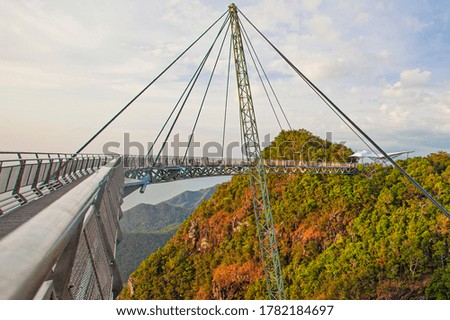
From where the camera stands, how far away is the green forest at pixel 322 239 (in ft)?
125

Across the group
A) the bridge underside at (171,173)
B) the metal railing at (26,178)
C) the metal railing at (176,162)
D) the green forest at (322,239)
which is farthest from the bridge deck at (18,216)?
the green forest at (322,239)

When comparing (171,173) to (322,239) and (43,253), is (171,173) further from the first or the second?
(43,253)

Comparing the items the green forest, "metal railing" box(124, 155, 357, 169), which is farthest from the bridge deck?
the green forest

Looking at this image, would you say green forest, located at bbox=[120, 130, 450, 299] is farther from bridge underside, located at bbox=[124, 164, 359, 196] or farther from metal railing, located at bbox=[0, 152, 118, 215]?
metal railing, located at bbox=[0, 152, 118, 215]

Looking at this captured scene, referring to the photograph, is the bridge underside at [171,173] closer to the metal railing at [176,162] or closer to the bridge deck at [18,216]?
the metal railing at [176,162]

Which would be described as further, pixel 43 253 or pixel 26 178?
pixel 26 178

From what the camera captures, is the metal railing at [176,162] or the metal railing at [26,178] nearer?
the metal railing at [26,178]

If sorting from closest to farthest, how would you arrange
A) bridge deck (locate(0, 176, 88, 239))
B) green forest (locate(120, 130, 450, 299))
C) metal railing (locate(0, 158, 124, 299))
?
metal railing (locate(0, 158, 124, 299)) → bridge deck (locate(0, 176, 88, 239)) → green forest (locate(120, 130, 450, 299))

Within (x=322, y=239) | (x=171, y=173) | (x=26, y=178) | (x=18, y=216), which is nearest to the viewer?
(x=18, y=216)

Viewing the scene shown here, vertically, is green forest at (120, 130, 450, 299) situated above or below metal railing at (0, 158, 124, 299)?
below

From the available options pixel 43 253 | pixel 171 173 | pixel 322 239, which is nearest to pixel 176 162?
pixel 171 173

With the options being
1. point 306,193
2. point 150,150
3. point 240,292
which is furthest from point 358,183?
point 150,150

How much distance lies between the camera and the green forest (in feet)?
125

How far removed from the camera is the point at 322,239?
164 feet
